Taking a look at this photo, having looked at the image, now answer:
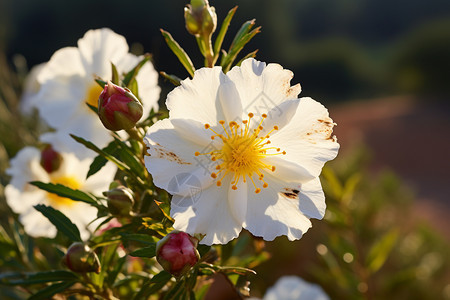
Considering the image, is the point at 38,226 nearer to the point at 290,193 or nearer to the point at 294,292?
the point at 290,193

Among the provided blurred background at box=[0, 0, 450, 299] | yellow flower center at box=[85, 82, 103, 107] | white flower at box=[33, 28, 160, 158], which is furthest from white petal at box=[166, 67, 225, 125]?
blurred background at box=[0, 0, 450, 299]

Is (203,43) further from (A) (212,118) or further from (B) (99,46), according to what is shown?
(B) (99,46)

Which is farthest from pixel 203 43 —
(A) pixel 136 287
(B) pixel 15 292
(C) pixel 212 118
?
(B) pixel 15 292

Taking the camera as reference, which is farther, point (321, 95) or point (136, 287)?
point (321, 95)

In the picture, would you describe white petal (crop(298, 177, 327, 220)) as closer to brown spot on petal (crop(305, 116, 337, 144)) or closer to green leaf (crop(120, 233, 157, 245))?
brown spot on petal (crop(305, 116, 337, 144))

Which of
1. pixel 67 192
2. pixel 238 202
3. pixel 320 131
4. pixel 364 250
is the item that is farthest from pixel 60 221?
pixel 364 250

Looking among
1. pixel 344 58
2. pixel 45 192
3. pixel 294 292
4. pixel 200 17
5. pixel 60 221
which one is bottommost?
pixel 344 58

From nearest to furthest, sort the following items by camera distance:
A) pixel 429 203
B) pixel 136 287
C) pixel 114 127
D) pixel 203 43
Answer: pixel 114 127 < pixel 203 43 < pixel 136 287 < pixel 429 203
